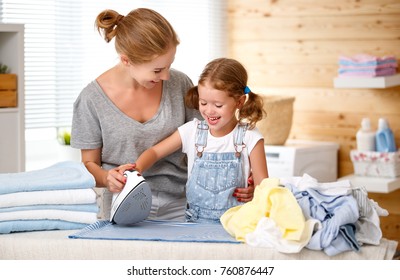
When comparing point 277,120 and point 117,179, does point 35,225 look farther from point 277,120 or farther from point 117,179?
point 277,120

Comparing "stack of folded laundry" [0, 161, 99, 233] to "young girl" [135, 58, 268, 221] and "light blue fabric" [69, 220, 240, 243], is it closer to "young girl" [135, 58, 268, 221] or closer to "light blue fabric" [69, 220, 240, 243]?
→ "light blue fabric" [69, 220, 240, 243]

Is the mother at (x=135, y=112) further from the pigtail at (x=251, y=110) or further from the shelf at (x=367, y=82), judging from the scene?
the shelf at (x=367, y=82)

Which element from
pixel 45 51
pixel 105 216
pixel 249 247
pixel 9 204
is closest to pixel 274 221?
pixel 249 247

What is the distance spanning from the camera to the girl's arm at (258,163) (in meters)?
2.18

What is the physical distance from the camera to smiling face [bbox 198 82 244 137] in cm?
214

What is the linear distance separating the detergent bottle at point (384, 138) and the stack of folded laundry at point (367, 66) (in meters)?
0.27

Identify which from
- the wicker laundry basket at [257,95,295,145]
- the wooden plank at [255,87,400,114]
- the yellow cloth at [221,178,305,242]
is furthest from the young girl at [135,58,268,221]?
the wooden plank at [255,87,400,114]

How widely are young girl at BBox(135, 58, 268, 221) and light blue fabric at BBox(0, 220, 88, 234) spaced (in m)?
0.33

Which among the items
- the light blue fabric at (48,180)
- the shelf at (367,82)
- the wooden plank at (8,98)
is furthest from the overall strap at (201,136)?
the shelf at (367,82)

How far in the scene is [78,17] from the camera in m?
3.85

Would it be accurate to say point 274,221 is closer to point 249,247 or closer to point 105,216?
point 249,247

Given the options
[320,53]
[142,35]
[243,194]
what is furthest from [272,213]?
[320,53]

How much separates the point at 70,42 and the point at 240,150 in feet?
6.29
